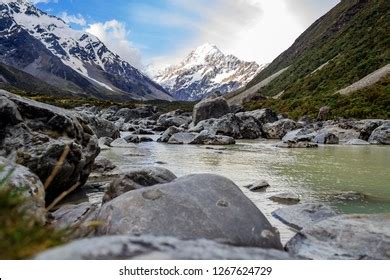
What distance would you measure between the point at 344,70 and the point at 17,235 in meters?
106

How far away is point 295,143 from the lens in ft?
118

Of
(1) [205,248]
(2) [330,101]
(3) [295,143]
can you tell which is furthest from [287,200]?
(2) [330,101]

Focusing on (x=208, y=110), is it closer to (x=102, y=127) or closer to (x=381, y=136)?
(x=102, y=127)

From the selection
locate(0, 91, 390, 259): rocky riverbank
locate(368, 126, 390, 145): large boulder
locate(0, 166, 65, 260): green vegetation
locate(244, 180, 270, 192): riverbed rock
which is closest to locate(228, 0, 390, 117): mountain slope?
locate(368, 126, 390, 145): large boulder

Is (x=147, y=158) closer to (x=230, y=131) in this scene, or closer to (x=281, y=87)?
(x=230, y=131)

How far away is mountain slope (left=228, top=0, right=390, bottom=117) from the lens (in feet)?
213

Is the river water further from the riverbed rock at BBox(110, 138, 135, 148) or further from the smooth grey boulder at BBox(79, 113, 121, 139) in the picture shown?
the smooth grey boulder at BBox(79, 113, 121, 139)

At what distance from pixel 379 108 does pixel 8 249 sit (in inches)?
2363

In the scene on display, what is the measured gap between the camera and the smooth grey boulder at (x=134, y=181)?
11023 millimetres

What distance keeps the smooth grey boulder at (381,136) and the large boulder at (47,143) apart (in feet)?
99.6

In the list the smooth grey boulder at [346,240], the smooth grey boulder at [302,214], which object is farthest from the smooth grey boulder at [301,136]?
the smooth grey boulder at [346,240]

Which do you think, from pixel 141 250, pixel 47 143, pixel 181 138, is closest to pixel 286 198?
pixel 47 143

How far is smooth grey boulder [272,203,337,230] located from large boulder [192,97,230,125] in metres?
55.4

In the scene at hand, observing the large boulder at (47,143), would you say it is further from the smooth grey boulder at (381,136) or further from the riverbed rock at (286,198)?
the smooth grey boulder at (381,136)
